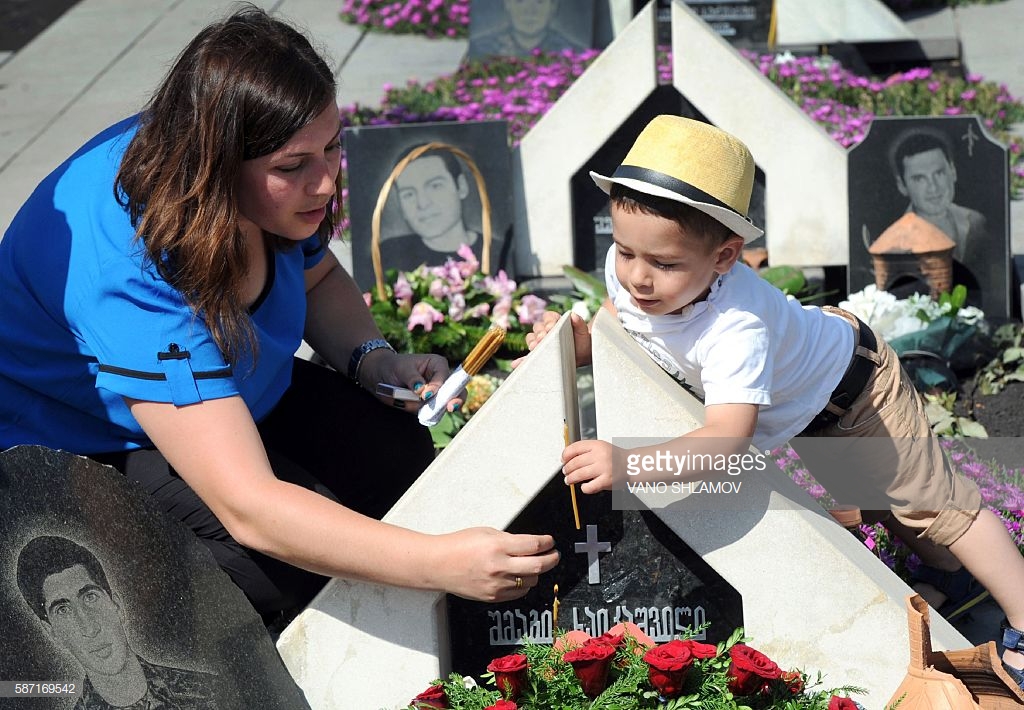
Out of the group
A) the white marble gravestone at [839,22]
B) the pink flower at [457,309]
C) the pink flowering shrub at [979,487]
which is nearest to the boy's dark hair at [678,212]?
the pink flowering shrub at [979,487]

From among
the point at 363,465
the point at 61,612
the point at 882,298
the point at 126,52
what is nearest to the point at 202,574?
the point at 61,612

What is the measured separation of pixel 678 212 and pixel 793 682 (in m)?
0.85

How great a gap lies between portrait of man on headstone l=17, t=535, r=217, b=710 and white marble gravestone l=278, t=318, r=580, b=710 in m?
0.20

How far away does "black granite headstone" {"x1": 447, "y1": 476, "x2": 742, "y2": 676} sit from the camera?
2.25 m

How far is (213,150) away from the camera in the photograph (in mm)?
2109

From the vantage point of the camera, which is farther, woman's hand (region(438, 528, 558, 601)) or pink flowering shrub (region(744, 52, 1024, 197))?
pink flowering shrub (region(744, 52, 1024, 197))

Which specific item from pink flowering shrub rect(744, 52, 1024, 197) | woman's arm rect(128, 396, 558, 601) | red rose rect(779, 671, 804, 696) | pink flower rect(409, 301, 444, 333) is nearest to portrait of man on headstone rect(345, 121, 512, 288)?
pink flower rect(409, 301, 444, 333)

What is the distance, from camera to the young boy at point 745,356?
2.19 m

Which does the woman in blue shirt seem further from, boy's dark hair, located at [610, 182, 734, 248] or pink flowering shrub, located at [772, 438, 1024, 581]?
pink flowering shrub, located at [772, 438, 1024, 581]

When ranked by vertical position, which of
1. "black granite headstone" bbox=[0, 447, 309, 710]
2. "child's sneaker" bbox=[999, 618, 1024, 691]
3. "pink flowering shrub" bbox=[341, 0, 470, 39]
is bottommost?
"child's sneaker" bbox=[999, 618, 1024, 691]

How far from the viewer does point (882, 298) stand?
4145 millimetres

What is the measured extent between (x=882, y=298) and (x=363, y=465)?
216cm

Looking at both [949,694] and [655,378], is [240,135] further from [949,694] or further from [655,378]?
[949,694]

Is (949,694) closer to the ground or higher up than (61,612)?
closer to the ground
